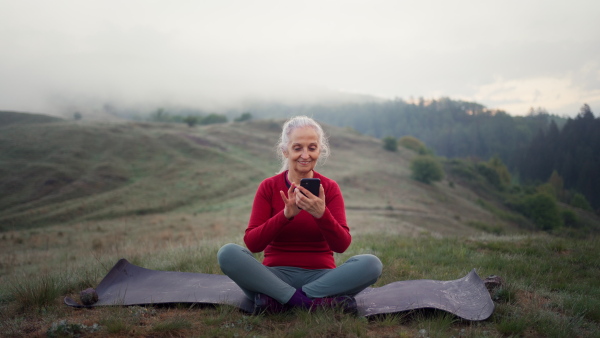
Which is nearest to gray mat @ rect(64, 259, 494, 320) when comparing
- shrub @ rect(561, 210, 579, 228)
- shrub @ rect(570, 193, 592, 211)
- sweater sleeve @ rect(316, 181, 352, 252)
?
sweater sleeve @ rect(316, 181, 352, 252)

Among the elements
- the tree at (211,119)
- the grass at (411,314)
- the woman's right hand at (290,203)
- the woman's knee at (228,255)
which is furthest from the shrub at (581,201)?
the tree at (211,119)

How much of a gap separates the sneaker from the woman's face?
1347 mm

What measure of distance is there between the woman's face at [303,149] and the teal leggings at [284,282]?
107 cm

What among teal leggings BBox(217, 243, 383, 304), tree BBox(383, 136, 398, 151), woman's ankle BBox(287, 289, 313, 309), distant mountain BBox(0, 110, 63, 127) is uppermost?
distant mountain BBox(0, 110, 63, 127)

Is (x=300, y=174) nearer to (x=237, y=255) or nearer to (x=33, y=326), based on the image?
(x=237, y=255)

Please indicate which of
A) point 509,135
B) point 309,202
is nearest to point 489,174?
point 509,135

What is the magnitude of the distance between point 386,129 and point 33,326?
168 metres

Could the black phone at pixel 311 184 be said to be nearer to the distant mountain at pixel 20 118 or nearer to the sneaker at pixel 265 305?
the sneaker at pixel 265 305

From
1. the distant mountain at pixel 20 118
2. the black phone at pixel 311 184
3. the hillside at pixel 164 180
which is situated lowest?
the hillside at pixel 164 180

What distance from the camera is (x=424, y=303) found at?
351cm

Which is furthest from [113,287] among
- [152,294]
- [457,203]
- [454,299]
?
[457,203]

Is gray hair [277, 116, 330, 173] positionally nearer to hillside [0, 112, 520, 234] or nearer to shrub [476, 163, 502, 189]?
hillside [0, 112, 520, 234]

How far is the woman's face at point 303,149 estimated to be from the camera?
3.55 metres

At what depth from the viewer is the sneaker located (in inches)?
133
